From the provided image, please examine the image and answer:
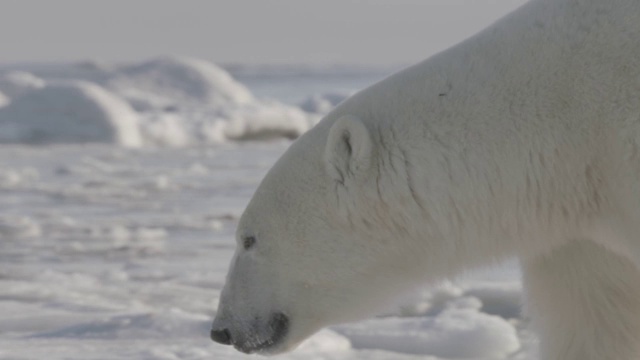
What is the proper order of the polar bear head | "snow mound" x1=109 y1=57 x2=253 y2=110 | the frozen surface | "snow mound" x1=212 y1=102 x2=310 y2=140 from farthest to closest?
"snow mound" x1=109 y1=57 x2=253 y2=110 < "snow mound" x1=212 y1=102 x2=310 y2=140 < the frozen surface < the polar bear head

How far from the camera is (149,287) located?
15.8 ft

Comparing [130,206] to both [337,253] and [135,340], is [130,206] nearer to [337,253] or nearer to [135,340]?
[135,340]

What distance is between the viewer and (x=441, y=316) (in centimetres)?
404

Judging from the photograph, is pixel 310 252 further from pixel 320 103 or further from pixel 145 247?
pixel 320 103

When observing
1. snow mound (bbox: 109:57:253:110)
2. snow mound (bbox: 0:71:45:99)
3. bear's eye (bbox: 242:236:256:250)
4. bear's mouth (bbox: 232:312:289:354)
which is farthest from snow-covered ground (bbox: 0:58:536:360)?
snow mound (bbox: 0:71:45:99)

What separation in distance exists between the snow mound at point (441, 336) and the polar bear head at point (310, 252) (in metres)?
0.84

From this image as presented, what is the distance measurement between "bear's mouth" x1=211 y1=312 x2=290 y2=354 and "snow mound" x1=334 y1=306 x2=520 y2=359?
896mm

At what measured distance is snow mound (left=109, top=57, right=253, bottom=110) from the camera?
1808 cm

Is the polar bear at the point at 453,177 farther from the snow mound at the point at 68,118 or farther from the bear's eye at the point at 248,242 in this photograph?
the snow mound at the point at 68,118

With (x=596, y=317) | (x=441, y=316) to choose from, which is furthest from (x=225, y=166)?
(x=596, y=317)

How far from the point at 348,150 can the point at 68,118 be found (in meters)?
10.5

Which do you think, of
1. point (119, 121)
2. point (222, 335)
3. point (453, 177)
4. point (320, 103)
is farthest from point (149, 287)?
point (320, 103)

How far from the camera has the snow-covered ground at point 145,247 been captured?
3.72m

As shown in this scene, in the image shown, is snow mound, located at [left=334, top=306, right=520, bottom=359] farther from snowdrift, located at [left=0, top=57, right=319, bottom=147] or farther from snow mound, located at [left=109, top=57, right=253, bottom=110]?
snow mound, located at [left=109, top=57, right=253, bottom=110]
